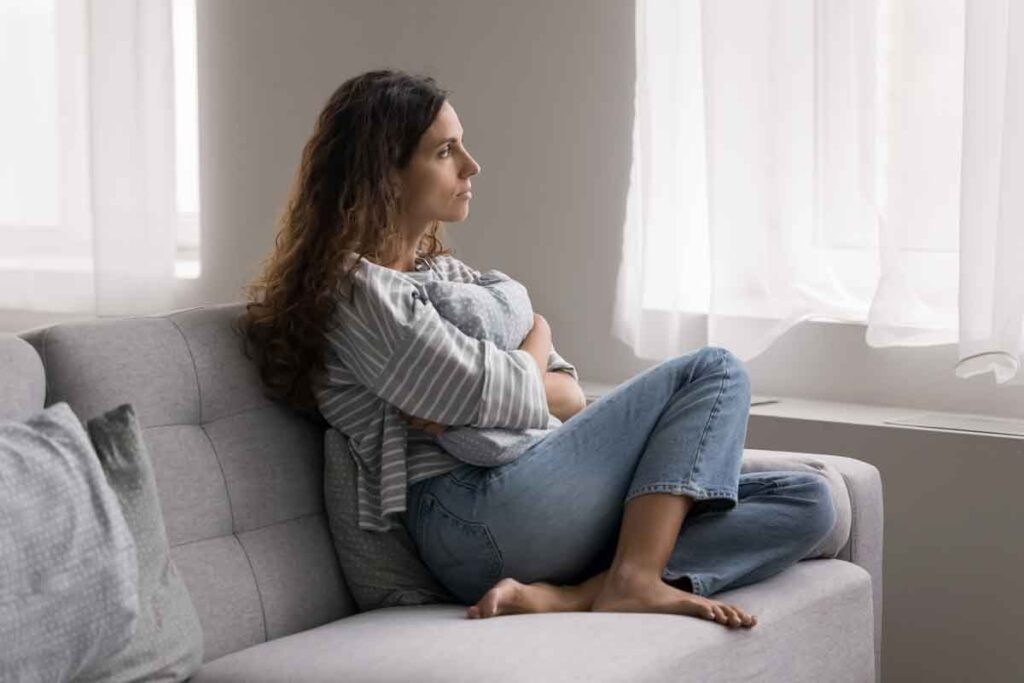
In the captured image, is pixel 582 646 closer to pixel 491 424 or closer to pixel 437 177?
pixel 491 424

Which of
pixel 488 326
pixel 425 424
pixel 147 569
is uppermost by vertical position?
pixel 488 326

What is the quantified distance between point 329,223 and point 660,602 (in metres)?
0.73

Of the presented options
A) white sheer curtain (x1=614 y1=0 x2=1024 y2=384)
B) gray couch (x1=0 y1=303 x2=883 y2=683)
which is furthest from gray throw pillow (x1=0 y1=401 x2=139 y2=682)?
white sheer curtain (x1=614 y1=0 x2=1024 y2=384)

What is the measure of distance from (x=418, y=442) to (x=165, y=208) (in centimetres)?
212

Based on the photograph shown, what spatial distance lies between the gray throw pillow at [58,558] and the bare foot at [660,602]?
66cm

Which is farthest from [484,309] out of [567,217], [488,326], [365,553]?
[567,217]

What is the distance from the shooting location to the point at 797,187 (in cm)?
303

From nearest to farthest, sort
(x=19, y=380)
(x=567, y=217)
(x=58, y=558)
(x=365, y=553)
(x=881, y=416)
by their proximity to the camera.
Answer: (x=58, y=558)
(x=19, y=380)
(x=365, y=553)
(x=881, y=416)
(x=567, y=217)

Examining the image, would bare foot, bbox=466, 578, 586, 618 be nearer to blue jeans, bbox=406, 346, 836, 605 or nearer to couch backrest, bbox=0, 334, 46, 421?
blue jeans, bbox=406, 346, 836, 605

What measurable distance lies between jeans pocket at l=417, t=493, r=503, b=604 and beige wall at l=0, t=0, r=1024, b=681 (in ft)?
3.22

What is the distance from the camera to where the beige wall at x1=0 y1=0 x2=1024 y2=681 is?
275 cm

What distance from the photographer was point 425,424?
2.15m

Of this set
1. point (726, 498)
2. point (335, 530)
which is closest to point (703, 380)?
point (726, 498)

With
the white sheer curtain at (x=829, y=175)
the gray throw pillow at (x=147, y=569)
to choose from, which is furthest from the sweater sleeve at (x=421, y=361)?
the white sheer curtain at (x=829, y=175)
